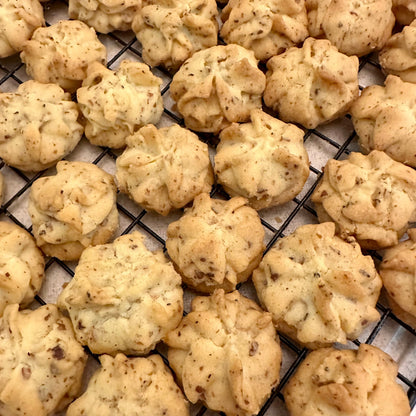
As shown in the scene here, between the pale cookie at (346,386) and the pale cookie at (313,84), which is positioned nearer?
the pale cookie at (346,386)

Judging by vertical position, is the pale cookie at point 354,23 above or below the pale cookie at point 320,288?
above

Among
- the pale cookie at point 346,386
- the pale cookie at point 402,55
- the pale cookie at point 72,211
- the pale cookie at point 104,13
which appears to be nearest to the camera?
the pale cookie at point 346,386

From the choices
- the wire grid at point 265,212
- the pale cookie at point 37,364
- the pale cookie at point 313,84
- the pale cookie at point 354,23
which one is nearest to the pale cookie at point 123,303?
the pale cookie at point 37,364

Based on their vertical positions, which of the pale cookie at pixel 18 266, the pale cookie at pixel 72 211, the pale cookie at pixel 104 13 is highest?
the pale cookie at pixel 104 13

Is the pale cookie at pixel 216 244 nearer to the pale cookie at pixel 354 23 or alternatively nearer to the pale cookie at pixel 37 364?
the pale cookie at pixel 37 364

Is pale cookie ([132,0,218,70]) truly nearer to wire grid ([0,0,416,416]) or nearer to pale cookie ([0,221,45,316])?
wire grid ([0,0,416,416])

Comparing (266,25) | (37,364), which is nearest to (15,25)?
(266,25)

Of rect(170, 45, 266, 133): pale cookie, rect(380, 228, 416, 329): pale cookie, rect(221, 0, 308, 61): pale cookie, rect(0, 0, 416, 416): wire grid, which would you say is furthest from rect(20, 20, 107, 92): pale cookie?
rect(380, 228, 416, 329): pale cookie

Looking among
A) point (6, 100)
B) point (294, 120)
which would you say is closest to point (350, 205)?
point (294, 120)
